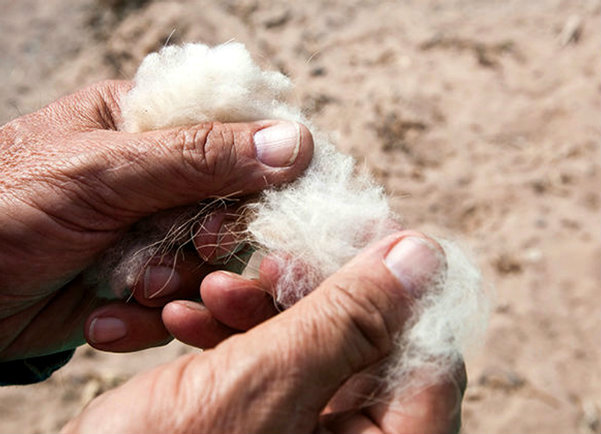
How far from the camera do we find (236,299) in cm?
152

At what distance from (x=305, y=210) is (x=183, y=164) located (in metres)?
0.33

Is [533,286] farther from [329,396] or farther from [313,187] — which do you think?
[329,396]

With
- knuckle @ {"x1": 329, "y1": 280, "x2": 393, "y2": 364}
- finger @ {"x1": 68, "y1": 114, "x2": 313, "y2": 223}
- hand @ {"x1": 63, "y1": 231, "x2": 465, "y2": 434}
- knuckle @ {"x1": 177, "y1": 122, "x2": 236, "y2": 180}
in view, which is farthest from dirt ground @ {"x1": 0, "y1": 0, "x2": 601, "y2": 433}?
knuckle @ {"x1": 329, "y1": 280, "x2": 393, "y2": 364}

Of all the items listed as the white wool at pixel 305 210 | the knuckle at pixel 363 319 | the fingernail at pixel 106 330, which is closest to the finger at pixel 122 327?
the fingernail at pixel 106 330

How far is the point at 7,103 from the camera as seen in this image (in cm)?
442

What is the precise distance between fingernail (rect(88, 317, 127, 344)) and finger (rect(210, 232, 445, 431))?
2.34ft

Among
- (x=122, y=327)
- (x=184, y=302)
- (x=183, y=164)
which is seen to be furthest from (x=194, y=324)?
(x=183, y=164)

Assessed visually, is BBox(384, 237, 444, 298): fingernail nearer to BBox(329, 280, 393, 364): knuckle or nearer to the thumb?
BBox(329, 280, 393, 364): knuckle

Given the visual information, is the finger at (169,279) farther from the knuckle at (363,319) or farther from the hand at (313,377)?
the knuckle at (363,319)

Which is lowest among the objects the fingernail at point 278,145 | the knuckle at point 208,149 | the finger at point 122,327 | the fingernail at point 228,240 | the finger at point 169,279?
the finger at point 122,327

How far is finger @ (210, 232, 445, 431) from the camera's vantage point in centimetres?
111

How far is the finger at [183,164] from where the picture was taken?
1.49 meters

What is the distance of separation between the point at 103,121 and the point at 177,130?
0.35 m

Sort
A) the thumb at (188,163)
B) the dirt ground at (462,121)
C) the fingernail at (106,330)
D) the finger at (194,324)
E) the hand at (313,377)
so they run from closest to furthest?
the hand at (313,377)
the thumb at (188,163)
the finger at (194,324)
the fingernail at (106,330)
the dirt ground at (462,121)
